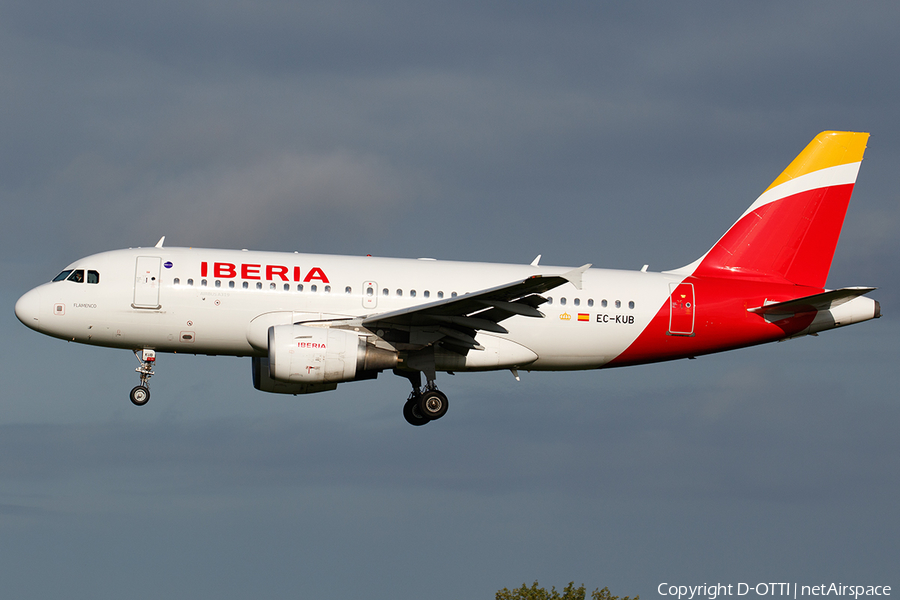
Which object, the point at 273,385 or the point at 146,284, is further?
the point at 273,385

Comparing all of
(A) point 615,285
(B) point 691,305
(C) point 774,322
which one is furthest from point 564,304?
(C) point 774,322

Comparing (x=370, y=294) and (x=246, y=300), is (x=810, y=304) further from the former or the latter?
(x=246, y=300)

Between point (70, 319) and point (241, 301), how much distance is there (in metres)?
4.70

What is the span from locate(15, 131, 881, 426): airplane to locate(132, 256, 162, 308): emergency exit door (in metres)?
0.03

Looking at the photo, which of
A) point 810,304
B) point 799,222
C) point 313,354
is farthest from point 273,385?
point 799,222

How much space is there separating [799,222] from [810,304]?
3963 mm

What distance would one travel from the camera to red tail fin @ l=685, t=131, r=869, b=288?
31.9 metres

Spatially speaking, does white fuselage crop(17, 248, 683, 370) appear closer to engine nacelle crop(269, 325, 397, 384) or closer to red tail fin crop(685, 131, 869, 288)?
engine nacelle crop(269, 325, 397, 384)

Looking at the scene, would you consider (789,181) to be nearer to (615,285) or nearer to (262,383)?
(615,285)

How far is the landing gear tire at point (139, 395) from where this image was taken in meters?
28.5

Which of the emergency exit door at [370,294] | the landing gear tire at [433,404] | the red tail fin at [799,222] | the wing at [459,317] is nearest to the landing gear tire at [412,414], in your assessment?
the landing gear tire at [433,404]

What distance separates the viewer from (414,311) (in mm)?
26531

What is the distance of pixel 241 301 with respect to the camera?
27.8 metres

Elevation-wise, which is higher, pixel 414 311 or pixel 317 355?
pixel 414 311
